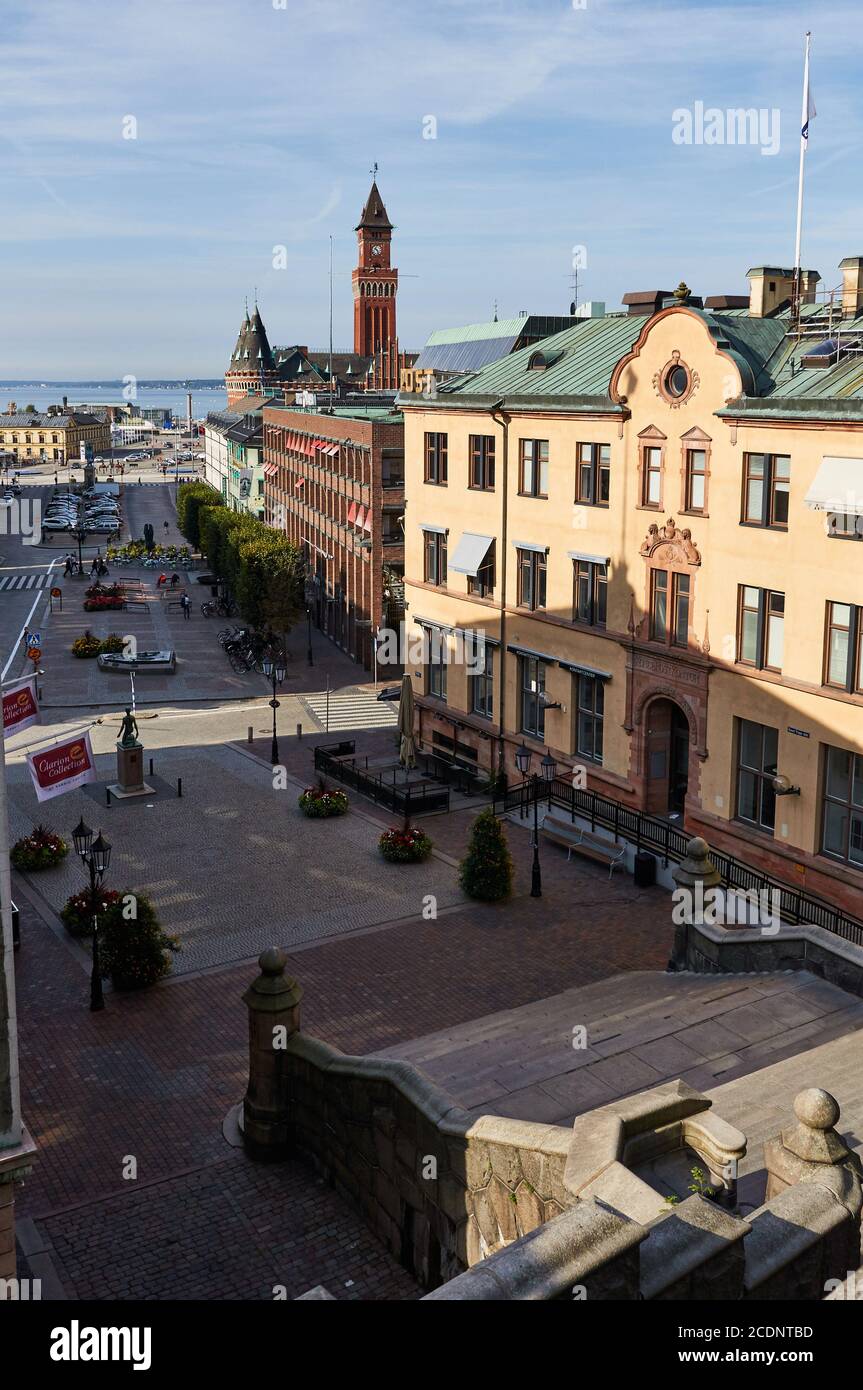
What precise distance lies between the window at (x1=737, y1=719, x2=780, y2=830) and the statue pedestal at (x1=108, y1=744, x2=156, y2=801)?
61.7 feet

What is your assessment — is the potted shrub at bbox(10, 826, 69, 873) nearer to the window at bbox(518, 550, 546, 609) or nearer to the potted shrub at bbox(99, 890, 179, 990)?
the potted shrub at bbox(99, 890, 179, 990)

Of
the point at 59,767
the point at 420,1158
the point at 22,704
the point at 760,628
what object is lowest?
the point at 420,1158

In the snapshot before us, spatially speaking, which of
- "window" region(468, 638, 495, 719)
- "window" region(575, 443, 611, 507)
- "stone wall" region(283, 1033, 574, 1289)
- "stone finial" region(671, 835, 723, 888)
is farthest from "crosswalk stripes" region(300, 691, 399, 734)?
"stone wall" region(283, 1033, 574, 1289)

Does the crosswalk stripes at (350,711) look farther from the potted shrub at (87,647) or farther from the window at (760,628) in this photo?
the window at (760,628)

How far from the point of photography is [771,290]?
3522 centimetres

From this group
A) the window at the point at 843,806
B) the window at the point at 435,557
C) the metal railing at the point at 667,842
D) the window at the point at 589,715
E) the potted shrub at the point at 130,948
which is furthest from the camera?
the window at the point at 435,557

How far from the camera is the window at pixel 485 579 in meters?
39.6

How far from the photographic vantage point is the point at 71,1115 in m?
19.8

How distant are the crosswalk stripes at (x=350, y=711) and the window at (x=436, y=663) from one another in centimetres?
583

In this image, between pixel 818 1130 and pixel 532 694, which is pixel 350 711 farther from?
pixel 818 1130

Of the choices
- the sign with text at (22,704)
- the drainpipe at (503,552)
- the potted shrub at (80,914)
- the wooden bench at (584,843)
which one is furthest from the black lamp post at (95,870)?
the drainpipe at (503,552)

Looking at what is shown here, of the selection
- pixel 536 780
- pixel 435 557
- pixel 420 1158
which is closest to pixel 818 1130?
pixel 420 1158

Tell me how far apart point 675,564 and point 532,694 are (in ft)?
26.7
